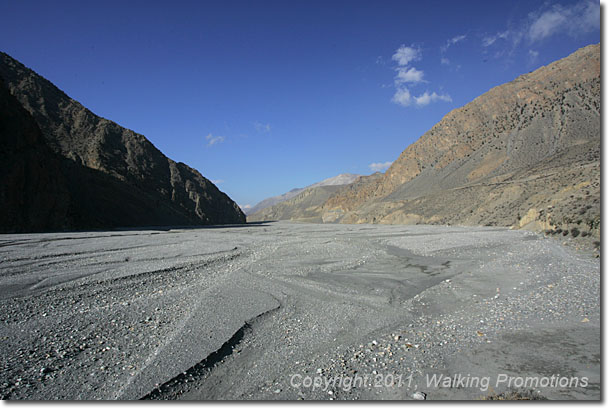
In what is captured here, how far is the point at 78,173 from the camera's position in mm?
51125

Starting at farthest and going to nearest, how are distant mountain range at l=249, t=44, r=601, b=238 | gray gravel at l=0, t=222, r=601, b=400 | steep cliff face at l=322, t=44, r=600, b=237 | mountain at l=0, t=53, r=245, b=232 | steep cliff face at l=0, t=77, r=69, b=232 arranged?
steep cliff face at l=322, t=44, r=600, b=237
distant mountain range at l=249, t=44, r=601, b=238
mountain at l=0, t=53, r=245, b=232
steep cliff face at l=0, t=77, r=69, b=232
gray gravel at l=0, t=222, r=601, b=400

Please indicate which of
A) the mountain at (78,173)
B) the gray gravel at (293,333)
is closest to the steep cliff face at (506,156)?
the gray gravel at (293,333)

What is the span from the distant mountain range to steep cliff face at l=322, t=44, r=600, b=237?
0.65 ft

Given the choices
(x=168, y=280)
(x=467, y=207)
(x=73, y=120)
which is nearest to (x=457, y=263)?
(x=168, y=280)

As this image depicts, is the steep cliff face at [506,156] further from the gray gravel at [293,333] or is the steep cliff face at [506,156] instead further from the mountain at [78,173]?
the mountain at [78,173]

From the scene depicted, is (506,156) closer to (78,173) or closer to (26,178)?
(26,178)

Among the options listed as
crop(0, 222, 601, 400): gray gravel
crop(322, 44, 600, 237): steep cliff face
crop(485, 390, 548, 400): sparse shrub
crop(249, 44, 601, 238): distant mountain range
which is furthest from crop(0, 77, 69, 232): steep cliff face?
crop(322, 44, 600, 237): steep cliff face

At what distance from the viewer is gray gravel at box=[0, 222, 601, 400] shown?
Result: 13.4ft

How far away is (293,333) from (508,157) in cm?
7059

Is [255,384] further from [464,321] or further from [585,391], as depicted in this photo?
[464,321]

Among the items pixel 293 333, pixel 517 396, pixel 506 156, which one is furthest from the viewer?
pixel 506 156

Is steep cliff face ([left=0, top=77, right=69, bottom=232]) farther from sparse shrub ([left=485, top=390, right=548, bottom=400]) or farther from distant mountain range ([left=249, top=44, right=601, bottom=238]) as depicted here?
distant mountain range ([left=249, top=44, right=601, bottom=238])

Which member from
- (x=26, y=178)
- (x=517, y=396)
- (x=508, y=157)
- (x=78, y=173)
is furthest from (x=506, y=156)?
(x=78, y=173)

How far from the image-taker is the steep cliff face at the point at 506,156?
4297 centimetres
